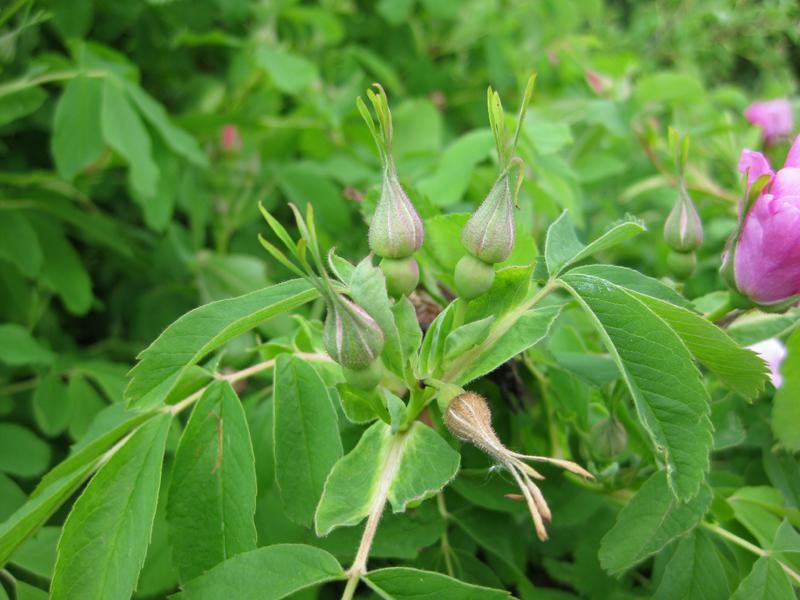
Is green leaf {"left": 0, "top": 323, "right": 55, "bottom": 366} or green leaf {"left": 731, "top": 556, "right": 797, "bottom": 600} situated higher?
green leaf {"left": 731, "top": 556, "right": 797, "bottom": 600}

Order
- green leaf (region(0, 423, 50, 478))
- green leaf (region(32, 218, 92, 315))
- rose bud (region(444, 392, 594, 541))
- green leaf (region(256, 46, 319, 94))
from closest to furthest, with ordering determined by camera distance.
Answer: rose bud (region(444, 392, 594, 541))
green leaf (region(0, 423, 50, 478))
green leaf (region(32, 218, 92, 315))
green leaf (region(256, 46, 319, 94))

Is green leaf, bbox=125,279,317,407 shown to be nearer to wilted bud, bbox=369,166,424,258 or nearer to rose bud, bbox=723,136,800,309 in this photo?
wilted bud, bbox=369,166,424,258

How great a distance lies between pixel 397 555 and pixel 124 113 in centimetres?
73

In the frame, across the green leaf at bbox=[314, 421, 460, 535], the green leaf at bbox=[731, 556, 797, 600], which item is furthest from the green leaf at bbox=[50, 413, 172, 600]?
the green leaf at bbox=[731, 556, 797, 600]

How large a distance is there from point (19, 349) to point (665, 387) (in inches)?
31.4

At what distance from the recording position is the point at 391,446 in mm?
514

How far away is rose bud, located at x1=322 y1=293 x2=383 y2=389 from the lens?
451mm

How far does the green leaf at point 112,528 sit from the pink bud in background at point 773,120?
1.20m

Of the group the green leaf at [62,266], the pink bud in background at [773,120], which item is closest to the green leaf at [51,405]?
the green leaf at [62,266]

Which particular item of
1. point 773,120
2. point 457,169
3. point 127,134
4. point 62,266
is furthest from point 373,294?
point 773,120

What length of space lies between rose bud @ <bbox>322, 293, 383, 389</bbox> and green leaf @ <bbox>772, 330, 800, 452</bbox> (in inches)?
15.4

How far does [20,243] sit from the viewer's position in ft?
3.35

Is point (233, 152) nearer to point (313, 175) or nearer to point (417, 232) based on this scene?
point (313, 175)

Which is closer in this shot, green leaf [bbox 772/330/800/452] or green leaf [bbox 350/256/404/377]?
green leaf [bbox 350/256/404/377]
